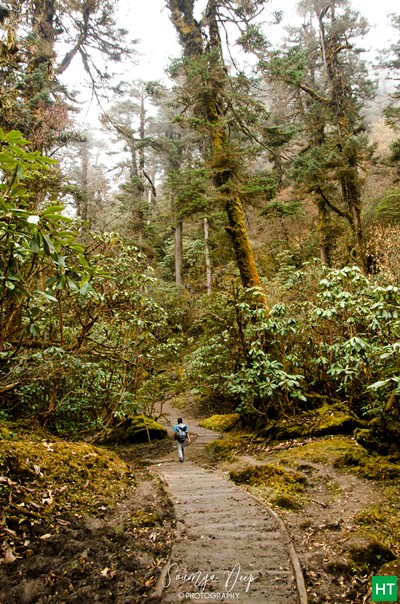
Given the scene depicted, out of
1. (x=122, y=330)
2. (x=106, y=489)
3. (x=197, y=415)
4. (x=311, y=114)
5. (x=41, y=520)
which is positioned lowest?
(x=197, y=415)

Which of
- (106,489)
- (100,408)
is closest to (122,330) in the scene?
(100,408)

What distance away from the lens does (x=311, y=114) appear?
621 inches

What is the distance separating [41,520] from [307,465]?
4179 millimetres

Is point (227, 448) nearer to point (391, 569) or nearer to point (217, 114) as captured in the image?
point (391, 569)

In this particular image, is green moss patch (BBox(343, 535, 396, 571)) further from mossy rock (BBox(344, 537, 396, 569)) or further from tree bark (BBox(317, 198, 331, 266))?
tree bark (BBox(317, 198, 331, 266))

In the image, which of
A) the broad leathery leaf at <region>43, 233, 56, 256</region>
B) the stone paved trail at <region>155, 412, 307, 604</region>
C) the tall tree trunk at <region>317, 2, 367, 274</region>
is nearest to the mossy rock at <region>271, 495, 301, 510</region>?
the stone paved trail at <region>155, 412, 307, 604</region>

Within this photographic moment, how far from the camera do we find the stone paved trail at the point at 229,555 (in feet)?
9.55

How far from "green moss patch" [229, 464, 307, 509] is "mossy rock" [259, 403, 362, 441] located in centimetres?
172

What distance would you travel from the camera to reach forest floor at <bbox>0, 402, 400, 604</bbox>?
→ 9.57 feet

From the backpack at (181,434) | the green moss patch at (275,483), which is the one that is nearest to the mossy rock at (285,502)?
the green moss patch at (275,483)

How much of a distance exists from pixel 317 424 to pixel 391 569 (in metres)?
4.18

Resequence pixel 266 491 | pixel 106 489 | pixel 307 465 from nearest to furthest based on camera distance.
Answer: pixel 106 489 → pixel 266 491 → pixel 307 465

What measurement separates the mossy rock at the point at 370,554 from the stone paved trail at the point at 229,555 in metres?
0.60

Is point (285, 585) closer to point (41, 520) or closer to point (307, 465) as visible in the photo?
point (41, 520)
